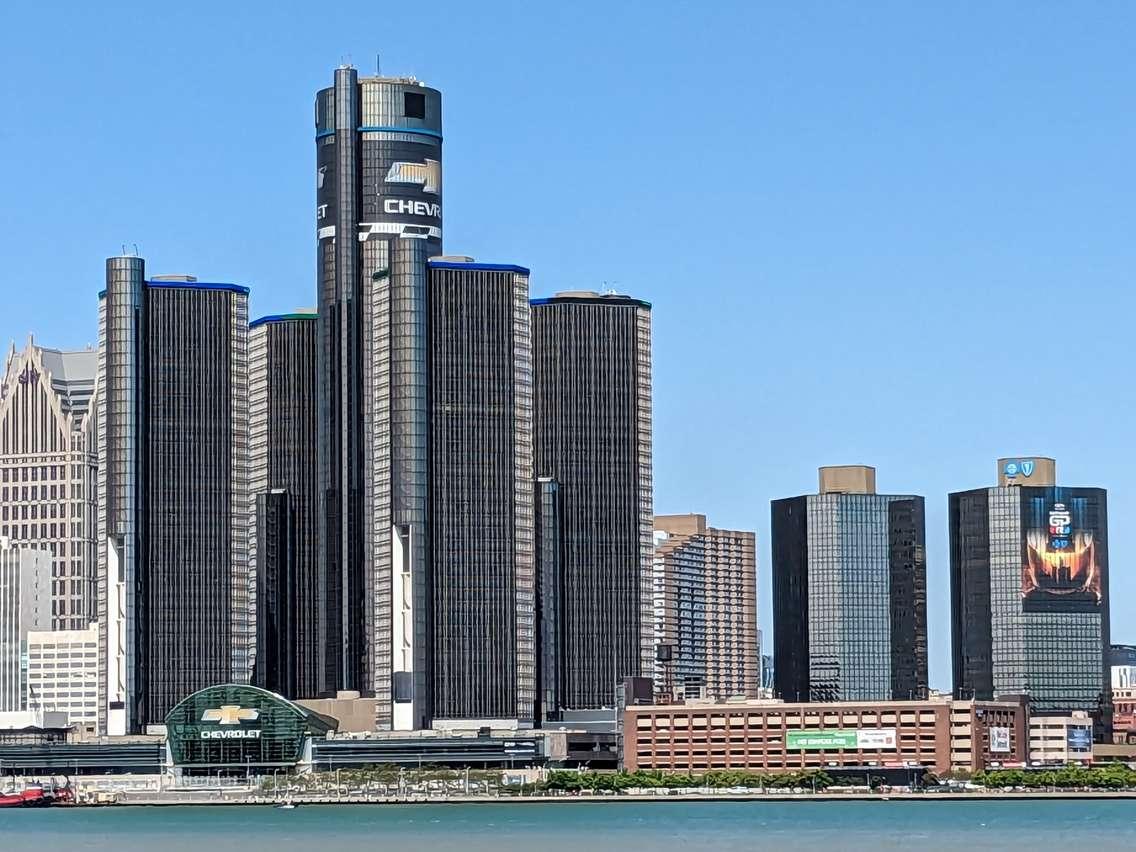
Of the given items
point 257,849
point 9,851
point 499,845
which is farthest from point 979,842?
point 9,851

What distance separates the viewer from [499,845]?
638 feet

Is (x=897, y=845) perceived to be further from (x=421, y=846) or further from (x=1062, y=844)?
(x=421, y=846)

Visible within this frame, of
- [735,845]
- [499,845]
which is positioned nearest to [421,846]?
[499,845]

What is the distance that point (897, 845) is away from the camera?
627 feet

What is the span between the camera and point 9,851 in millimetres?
199375

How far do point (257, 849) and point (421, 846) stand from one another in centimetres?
1197

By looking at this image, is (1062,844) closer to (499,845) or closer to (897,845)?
(897,845)

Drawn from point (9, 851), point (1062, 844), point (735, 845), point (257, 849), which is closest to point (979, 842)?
point (1062, 844)

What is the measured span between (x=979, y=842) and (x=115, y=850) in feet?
206

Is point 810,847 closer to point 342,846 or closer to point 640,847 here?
point 640,847

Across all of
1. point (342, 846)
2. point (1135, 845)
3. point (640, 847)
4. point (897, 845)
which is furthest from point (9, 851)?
point (1135, 845)

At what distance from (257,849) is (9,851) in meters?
19.1

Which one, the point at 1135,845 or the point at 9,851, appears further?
the point at 9,851

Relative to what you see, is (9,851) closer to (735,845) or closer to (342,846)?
(342,846)
